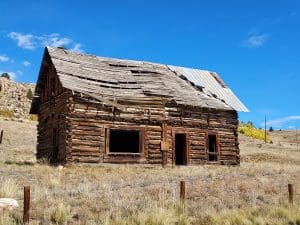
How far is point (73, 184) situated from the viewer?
16.2 m

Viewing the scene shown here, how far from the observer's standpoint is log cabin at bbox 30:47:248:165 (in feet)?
72.4

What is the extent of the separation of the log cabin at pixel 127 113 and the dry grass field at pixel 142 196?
1900 millimetres

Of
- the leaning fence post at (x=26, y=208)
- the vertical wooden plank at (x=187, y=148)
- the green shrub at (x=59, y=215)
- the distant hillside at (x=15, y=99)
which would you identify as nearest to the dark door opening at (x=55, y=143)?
the vertical wooden plank at (x=187, y=148)

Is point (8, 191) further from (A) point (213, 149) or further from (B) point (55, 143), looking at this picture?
(A) point (213, 149)

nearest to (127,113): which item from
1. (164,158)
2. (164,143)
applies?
(164,143)

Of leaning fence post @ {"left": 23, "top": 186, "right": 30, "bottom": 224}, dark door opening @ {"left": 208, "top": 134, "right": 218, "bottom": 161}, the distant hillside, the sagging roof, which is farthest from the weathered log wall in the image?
the distant hillside

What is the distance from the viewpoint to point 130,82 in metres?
25.4

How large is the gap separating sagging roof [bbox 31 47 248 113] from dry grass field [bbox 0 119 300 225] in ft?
13.5

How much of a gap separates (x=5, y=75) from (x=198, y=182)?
245ft

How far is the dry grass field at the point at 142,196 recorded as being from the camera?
35.8 feet

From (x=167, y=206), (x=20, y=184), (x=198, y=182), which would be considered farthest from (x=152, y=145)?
(x=167, y=206)

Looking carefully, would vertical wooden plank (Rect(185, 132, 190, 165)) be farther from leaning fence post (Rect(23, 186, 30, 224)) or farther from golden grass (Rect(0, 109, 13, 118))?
golden grass (Rect(0, 109, 13, 118))

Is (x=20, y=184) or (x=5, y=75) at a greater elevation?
(x=5, y=75)

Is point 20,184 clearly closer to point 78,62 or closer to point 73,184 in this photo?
point 73,184
